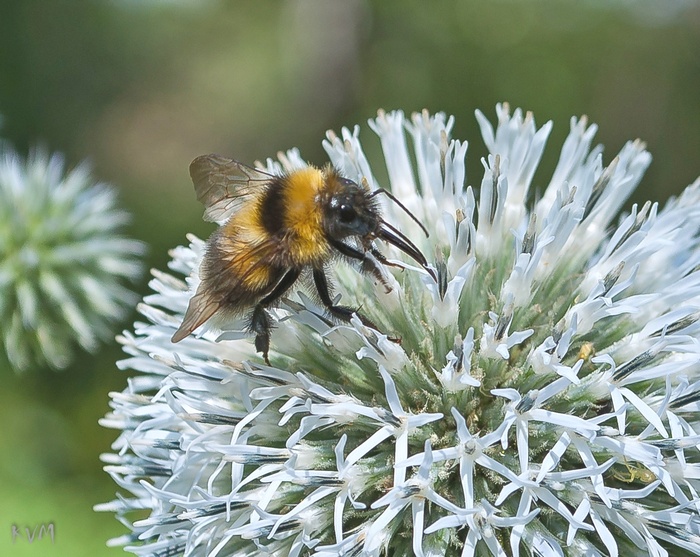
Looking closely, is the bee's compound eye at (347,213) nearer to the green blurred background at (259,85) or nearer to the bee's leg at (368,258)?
the bee's leg at (368,258)

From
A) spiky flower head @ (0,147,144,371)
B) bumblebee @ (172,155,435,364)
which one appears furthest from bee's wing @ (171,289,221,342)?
spiky flower head @ (0,147,144,371)

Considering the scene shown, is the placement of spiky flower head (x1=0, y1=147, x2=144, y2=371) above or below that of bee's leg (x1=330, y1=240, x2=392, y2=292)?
above

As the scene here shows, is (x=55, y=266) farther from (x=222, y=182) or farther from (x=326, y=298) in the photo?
(x=326, y=298)

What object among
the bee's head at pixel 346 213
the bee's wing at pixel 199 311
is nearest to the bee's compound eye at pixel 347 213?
the bee's head at pixel 346 213

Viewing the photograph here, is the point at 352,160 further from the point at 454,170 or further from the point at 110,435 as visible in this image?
the point at 110,435

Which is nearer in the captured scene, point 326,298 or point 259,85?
point 326,298

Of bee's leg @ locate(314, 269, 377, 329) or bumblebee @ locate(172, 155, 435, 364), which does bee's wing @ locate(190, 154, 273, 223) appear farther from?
bee's leg @ locate(314, 269, 377, 329)

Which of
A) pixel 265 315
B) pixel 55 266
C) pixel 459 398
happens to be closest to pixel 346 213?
pixel 265 315
